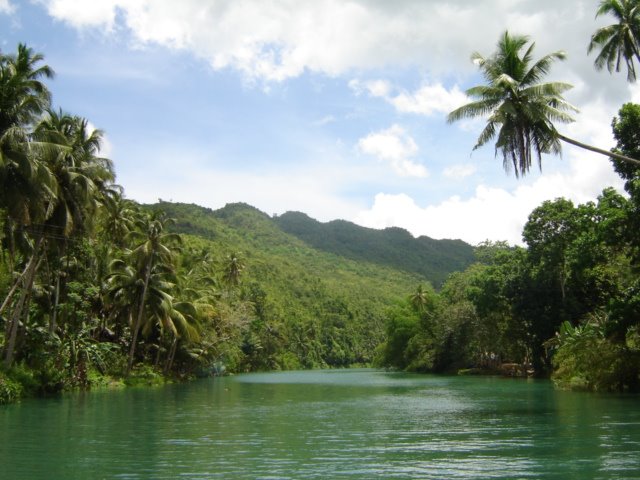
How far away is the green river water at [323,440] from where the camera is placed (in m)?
13.8

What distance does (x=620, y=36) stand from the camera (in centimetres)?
2936

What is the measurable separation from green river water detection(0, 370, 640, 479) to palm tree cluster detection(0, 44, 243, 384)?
22.9 feet

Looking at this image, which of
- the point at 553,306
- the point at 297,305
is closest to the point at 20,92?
the point at 553,306

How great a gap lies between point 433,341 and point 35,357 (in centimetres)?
5763

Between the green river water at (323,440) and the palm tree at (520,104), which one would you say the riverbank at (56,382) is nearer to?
the green river water at (323,440)

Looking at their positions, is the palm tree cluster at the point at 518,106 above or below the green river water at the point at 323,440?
above

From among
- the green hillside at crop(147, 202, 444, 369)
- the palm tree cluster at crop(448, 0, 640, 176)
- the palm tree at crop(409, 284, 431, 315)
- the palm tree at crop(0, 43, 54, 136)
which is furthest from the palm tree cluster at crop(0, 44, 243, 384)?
the green hillside at crop(147, 202, 444, 369)

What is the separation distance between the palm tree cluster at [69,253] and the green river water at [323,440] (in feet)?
22.9

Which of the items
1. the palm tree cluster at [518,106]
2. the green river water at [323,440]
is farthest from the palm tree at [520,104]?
the green river water at [323,440]

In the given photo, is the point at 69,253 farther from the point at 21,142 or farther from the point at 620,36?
the point at 620,36

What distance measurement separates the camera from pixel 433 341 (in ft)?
270

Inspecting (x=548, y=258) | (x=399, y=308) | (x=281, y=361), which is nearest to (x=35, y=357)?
(x=548, y=258)

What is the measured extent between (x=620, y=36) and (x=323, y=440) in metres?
23.9

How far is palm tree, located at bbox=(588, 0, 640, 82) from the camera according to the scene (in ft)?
95.5
